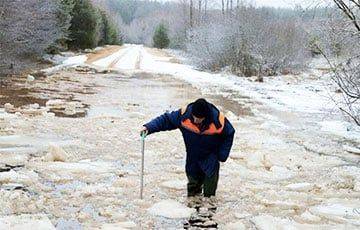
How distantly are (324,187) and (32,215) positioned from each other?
4.36 meters

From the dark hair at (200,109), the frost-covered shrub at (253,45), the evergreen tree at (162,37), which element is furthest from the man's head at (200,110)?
the evergreen tree at (162,37)

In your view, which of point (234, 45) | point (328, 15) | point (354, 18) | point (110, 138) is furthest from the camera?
point (234, 45)

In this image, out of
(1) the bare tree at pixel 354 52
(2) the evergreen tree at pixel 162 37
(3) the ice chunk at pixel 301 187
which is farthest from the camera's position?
(2) the evergreen tree at pixel 162 37

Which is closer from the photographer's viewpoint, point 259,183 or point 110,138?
point 259,183

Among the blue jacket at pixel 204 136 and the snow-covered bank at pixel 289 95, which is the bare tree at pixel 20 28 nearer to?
the snow-covered bank at pixel 289 95

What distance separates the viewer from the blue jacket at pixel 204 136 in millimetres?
7043

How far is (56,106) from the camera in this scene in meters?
16.7

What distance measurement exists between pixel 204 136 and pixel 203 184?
2.59 ft

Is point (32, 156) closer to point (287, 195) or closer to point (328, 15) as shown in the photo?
point (287, 195)

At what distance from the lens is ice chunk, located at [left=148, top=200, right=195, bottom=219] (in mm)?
6941

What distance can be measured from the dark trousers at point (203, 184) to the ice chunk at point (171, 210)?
0.97 ft

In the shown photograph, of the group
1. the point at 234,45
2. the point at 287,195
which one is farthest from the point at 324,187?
the point at 234,45

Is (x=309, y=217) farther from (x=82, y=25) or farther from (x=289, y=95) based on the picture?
(x=82, y=25)

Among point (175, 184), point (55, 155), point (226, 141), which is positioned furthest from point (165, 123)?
point (55, 155)
